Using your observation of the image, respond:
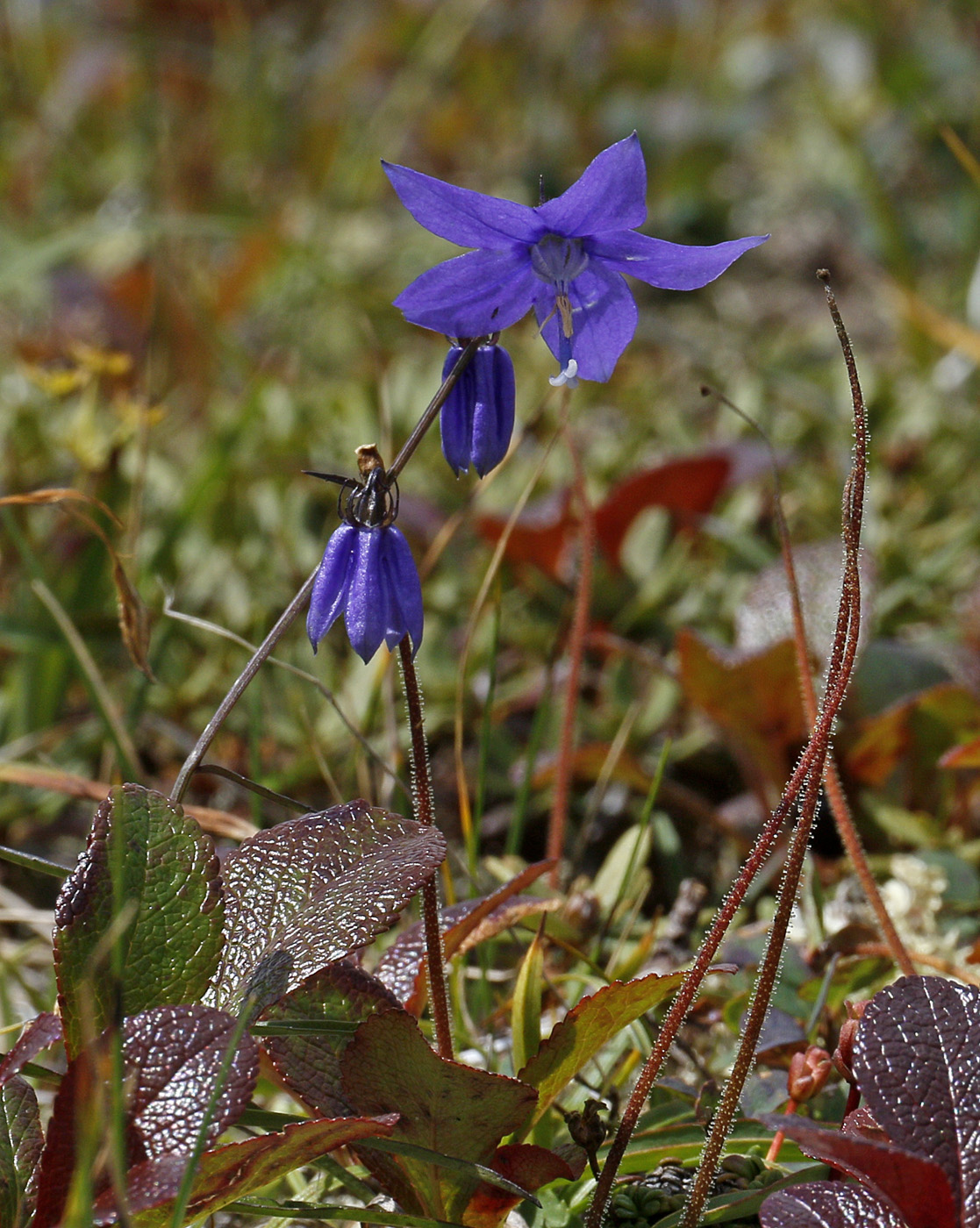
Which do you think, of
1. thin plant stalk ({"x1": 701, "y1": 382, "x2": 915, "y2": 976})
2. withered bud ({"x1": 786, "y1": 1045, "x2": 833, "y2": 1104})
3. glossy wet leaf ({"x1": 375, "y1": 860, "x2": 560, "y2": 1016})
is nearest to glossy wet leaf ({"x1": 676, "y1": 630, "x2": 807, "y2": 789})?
thin plant stalk ({"x1": 701, "y1": 382, "x2": 915, "y2": 976})

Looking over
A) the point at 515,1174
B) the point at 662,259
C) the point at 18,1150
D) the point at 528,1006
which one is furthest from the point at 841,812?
the point at 18,1150

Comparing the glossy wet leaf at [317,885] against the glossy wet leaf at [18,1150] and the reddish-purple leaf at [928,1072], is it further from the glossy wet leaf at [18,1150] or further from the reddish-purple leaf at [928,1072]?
the reddish-purple leaf at [928,1072]

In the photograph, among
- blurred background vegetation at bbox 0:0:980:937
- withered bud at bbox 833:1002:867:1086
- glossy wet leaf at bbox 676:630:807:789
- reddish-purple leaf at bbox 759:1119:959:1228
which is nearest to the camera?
reddish-purple leaf at bbox 759:1119:959:1228

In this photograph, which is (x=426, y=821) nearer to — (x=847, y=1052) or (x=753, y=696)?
(x=847, y=1052)

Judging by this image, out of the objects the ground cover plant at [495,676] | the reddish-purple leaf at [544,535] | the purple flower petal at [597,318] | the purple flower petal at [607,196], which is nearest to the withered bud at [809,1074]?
the ground cover plant at [495,676]

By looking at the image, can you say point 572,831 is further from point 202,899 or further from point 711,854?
point 202,899

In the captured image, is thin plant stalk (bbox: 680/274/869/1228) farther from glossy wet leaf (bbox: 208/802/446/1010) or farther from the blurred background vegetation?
the blurred background vegetation

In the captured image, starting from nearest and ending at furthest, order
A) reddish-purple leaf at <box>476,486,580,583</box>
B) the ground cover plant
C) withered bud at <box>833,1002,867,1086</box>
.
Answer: the ground cover plant → withered bud at <box>833,1002,867,1086</box> → reddish-purple leaf at <box>476,486,580,583</box>
